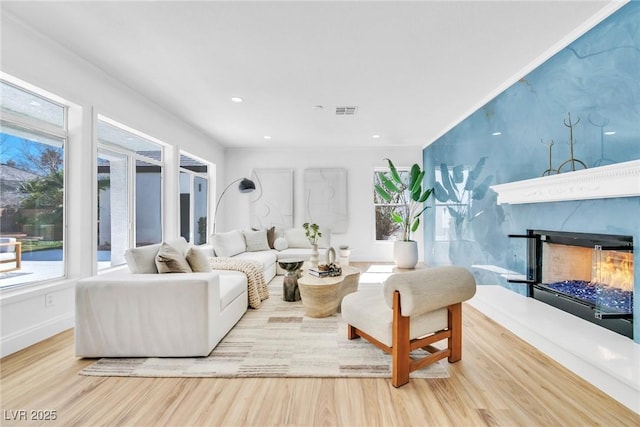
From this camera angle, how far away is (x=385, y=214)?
261 inches

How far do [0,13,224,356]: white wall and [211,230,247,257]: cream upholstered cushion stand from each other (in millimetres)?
1510

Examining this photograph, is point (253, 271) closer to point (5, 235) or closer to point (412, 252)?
point (5, 235)

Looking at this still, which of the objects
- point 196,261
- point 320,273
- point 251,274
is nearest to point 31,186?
point 196,261

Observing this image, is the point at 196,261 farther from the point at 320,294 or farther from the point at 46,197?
the point at 46,197

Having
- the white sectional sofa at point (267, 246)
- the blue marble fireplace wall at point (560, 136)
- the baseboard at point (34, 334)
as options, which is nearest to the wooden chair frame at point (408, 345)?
the blue marble fireplace wall at point (560, 136)

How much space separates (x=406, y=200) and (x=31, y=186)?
235 inches

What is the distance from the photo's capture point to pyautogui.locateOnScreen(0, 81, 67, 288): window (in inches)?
96.7

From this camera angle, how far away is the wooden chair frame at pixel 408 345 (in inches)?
73.0

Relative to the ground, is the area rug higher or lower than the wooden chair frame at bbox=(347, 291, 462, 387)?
Result: lower

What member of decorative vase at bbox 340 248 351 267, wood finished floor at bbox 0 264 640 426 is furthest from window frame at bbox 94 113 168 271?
decorative vase at bbox 340 248 351 267

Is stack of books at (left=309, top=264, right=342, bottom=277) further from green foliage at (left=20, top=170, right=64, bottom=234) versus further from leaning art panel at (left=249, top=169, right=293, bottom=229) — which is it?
leaning art panel at (left=249, top=169, right=293, bottom=229)

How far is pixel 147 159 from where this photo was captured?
4.20 meters

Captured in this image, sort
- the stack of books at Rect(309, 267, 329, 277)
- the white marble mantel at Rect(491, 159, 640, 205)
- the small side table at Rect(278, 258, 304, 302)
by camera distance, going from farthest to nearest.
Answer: the small side table at Rect(278, 258, 304, 302)
the stack of books at Rect(309, 267, 329, 277)
the white marble mantel at Rect(491, 159, 640, 205)

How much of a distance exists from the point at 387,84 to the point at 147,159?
11.2ft
